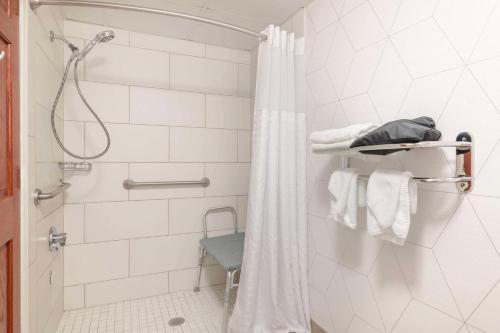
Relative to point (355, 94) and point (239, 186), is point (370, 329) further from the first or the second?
point (239, 186)

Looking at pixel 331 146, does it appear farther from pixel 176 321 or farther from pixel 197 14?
pixel 176 321

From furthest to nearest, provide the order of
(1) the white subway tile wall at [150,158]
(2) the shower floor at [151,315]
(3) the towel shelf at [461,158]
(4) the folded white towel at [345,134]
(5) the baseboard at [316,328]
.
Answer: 1. (1) the white subway tile wall at [150,158]
2. (2) the shower floor at [151,315]
3. (5) the baseboard at [316,328]
4. (4) the folded white towel at [345,134]
5. (3) the towel shelf at [461,158]

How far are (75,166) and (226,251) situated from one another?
1094 mm

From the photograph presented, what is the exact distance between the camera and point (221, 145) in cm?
221

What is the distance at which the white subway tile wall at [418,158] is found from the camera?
0.87 meters

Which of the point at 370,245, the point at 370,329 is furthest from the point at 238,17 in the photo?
the point at 370,329

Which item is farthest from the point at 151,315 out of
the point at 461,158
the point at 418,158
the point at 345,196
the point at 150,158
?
the point at 461,158

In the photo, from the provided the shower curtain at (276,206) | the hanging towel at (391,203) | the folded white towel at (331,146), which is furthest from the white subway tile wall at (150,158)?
the hanging towel at (391,203)

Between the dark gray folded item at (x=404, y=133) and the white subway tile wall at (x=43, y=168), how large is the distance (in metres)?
1.27

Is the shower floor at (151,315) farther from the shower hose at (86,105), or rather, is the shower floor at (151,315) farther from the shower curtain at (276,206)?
the shower hose at (86,105)

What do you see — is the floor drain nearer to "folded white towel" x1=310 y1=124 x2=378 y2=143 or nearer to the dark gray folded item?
"folded white towel" x1=310 y1=124 x2=378 y2=143

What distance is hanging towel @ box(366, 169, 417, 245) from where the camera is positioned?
94cm

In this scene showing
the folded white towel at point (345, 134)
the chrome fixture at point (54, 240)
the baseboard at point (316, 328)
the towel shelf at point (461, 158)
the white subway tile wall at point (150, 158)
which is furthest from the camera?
the white subway tile wall at point (150, 158)

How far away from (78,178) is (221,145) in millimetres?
990
